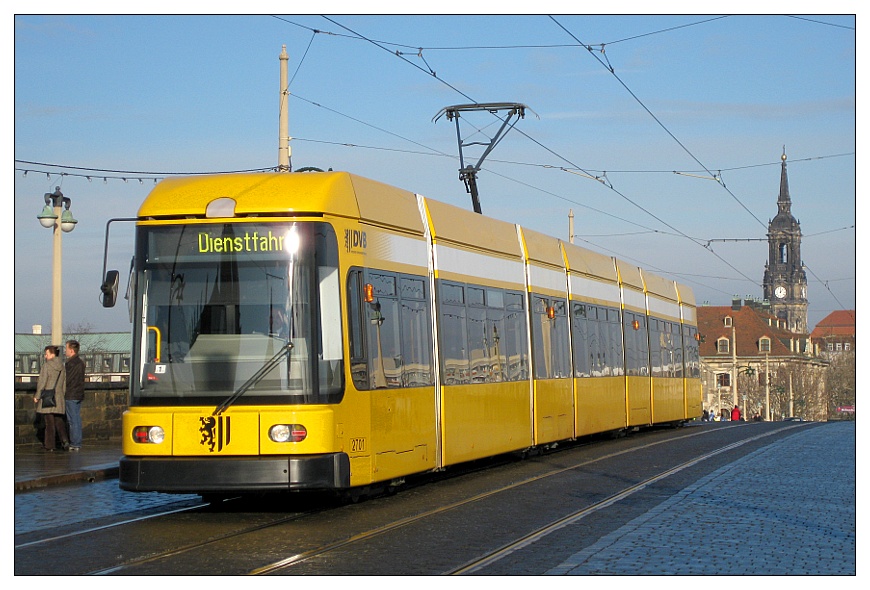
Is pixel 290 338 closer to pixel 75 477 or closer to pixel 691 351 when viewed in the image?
pixel 75 477

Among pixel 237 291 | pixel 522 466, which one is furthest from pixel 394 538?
pixel 522 466

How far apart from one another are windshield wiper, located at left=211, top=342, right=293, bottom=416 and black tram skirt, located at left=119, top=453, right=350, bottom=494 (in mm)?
466

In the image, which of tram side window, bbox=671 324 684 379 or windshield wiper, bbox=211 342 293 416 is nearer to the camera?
windshield wiper, bbox=211 342 293 416

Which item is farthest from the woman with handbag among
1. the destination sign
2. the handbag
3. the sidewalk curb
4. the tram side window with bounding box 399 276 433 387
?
the destination sign

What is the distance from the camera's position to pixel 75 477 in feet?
57.5

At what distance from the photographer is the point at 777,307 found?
188000 mm

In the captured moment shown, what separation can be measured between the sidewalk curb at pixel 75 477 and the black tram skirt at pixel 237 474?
4428mm

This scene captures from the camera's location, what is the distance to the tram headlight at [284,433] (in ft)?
40.4

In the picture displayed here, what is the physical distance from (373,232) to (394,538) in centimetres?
394

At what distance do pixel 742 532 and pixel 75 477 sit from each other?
9.52m

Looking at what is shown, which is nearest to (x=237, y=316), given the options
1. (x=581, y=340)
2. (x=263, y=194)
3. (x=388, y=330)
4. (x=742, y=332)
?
(x=263, y=194)

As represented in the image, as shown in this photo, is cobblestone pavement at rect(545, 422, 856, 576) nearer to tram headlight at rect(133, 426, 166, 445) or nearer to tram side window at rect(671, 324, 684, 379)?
tram headlight at rect(133, 426, 166, 445)

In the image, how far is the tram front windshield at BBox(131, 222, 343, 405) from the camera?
489 inches

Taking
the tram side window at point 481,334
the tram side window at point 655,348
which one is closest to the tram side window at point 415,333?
the tram side window at point 481,334
